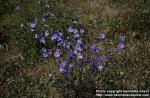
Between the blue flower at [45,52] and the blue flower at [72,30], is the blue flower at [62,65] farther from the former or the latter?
the blue flower at [72,30]

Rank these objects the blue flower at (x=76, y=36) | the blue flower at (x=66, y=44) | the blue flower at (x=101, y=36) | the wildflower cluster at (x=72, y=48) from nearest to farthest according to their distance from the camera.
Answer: the wildflower cluster at (x=72, y=48) < the blue flower at (x=66, y=44) < the blue flower at (x=101, y=36) < the blue flower at (x=76, y=36)

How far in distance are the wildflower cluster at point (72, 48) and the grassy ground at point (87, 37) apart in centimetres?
12

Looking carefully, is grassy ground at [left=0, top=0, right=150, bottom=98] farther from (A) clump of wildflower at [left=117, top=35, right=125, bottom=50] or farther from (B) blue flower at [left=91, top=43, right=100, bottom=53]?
(B) blue flower at [left=91, top=43, right=100, bottom=53]

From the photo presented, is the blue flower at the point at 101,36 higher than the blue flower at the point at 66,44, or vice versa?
the blue flower at the point at 101,36

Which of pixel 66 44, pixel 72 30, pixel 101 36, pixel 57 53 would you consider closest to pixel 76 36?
pixel 72 30

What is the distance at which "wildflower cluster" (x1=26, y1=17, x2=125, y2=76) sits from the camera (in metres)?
7.69

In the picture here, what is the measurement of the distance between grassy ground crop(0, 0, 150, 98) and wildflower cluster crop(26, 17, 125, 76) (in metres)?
0.12

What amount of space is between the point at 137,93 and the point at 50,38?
2580 mm

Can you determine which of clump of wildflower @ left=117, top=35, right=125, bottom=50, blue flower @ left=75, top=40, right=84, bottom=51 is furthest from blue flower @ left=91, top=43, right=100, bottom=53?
clump of wildflower @ left=117, top=35, right=125, bottom=50

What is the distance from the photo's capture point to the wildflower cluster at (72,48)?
7.69 meters

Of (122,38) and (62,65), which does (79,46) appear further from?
(122,38)

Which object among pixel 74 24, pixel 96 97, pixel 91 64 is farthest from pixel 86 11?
pixel 96 97

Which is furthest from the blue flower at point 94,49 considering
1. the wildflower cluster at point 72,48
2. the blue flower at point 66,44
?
the blue flower at point 66,44

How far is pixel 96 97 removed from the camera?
23.6 ft
